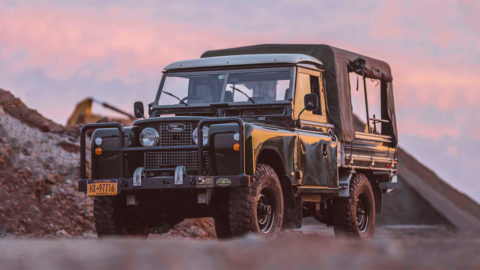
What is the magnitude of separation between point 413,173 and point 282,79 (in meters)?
28.4

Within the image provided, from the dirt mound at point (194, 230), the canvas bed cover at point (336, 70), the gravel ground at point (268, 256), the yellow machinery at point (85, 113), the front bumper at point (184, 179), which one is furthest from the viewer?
the yellow machinery at point (85, 113)

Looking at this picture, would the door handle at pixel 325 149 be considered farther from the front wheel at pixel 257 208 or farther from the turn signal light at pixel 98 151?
the turn signal light at pixel 98 151

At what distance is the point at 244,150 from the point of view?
39.8 ft

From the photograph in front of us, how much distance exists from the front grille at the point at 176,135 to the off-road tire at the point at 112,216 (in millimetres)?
1167

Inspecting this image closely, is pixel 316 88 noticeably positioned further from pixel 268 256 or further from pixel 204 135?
pixel 268 256

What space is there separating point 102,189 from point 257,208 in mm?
2111

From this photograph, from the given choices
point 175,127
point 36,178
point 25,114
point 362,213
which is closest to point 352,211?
point 362,213

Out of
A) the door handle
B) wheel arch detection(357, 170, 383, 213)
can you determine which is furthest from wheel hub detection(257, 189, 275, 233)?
wheel arch detection(357, 170, 383, 213)

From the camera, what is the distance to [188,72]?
49.2ft

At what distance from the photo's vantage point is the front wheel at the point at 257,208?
1218cm

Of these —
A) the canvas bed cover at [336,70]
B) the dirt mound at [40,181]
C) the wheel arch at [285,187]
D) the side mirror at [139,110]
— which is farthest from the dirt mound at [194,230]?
the wheel arch at [285,187]

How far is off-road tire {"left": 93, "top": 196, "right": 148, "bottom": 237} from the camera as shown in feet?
43.7

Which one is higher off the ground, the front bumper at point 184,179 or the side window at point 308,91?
the side window at point 308,91

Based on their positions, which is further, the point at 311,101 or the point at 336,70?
the point at 336,70
